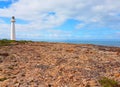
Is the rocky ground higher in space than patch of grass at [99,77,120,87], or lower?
higher

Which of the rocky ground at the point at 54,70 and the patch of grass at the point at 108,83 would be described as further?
the rocky ground at the point at 54,70

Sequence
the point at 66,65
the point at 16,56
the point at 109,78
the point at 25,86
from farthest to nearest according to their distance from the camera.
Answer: the point at 16,56, the point at 66,65, the point at 109,78, the point at 25,86

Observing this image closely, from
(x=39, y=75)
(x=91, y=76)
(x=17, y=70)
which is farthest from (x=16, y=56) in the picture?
(x=91, y=76)

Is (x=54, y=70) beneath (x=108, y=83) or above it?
above

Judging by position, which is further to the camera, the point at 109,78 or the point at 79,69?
the point at 79,69

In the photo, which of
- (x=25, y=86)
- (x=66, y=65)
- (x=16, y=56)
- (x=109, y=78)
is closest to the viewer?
(x=25, y=86)

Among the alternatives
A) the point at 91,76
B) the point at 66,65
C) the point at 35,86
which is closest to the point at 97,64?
the point at 66,65

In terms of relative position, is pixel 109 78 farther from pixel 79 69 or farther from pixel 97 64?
pixel 97 64

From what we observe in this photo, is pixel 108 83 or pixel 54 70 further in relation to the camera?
pixel 54 70

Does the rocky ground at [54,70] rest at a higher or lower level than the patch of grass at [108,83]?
higher

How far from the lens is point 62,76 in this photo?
12125mm

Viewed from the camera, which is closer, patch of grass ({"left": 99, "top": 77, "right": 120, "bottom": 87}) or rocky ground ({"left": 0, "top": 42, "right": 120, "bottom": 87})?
patch of grass ({"left": 99, "top": 77, "right": 120, "bottom": 87})

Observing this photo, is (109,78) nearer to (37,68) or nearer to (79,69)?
(79,69)

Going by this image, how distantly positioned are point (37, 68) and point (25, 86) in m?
2.96
